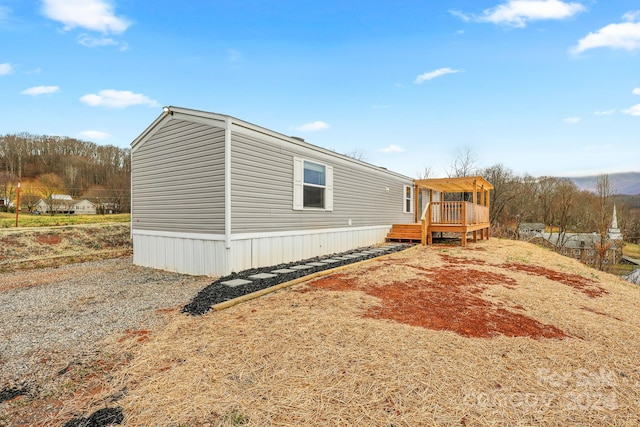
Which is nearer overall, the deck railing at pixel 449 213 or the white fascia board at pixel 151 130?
the white fascia board at pixel 151 130

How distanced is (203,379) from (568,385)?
276 centimetres

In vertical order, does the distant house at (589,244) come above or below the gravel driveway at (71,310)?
below

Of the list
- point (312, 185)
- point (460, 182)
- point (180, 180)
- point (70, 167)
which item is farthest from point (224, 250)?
point (70, 167)

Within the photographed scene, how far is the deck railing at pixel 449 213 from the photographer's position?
11436mm

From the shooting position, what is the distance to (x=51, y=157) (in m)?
38.4

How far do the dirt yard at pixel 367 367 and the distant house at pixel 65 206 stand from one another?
29.2 m

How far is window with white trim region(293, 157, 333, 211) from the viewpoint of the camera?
8.02 meters

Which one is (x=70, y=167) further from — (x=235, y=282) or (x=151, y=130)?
(x=235, y=282)

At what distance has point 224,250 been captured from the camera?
246 inches

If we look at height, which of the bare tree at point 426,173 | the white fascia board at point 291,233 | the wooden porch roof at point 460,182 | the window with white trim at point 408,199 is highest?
the bare tree at point 426,173

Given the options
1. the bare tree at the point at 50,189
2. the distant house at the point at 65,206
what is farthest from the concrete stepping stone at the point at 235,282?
the distant house at the point at 65,206

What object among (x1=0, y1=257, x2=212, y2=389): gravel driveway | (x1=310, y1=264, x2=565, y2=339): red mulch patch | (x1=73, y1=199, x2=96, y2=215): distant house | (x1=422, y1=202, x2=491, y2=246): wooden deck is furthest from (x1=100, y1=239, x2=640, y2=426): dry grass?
(x1=73, y1=199, x2=96, y2=215): distant house

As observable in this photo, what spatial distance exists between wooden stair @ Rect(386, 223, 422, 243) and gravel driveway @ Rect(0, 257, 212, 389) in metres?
8.39

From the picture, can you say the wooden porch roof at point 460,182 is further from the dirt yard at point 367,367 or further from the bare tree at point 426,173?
the bare tree at point 426,173
